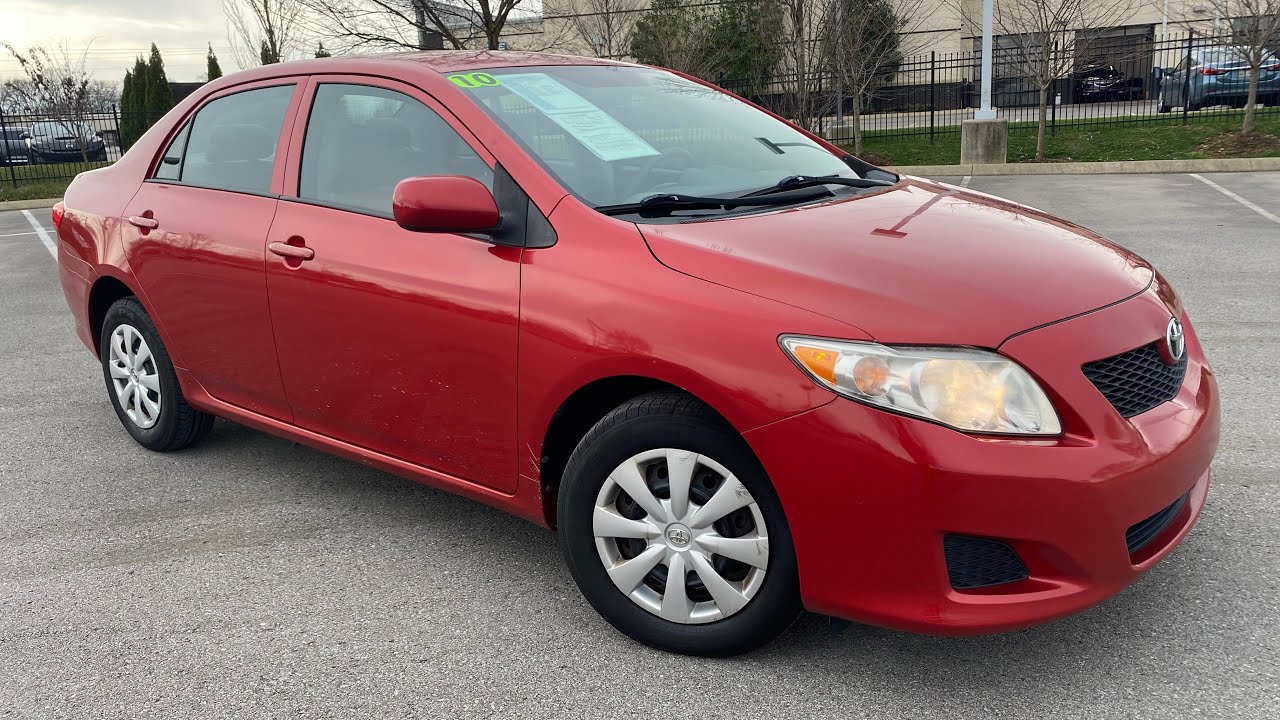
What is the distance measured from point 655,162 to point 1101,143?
16.3 m

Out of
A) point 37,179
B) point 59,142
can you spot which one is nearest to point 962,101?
point 37,179

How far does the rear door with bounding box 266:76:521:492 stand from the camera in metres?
3.04

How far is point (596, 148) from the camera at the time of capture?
322cm

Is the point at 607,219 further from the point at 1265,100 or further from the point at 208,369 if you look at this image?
the point at 1265,100

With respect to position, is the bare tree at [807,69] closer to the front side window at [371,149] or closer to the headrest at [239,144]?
the headrest at [239,144]

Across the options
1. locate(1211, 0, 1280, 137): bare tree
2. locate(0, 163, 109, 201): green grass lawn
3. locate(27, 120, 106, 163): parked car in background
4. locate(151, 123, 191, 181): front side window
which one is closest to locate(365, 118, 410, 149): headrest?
locate(151, 123, 191, 181): front side window

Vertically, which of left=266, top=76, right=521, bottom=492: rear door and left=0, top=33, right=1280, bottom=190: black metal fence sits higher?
left=0, top=33, right=1280, bottom=190: black metal fence

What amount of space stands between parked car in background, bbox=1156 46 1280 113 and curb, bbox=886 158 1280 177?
4.10 metres

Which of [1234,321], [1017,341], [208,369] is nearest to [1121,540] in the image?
[1017,341]

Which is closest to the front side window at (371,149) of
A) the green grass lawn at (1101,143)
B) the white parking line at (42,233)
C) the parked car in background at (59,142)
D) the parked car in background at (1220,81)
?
the white parking line at (42,233)

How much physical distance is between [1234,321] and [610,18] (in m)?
17.7

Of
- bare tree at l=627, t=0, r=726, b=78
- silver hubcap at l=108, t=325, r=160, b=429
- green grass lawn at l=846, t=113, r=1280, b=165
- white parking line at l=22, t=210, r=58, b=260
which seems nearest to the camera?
silver hubcap at l=108, t=325, r=160, b=429

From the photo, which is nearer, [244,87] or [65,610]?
[65,610]

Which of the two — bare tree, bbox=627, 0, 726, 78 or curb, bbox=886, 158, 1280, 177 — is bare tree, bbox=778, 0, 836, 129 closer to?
bare tree, bbox=627, 0, 726, 78
